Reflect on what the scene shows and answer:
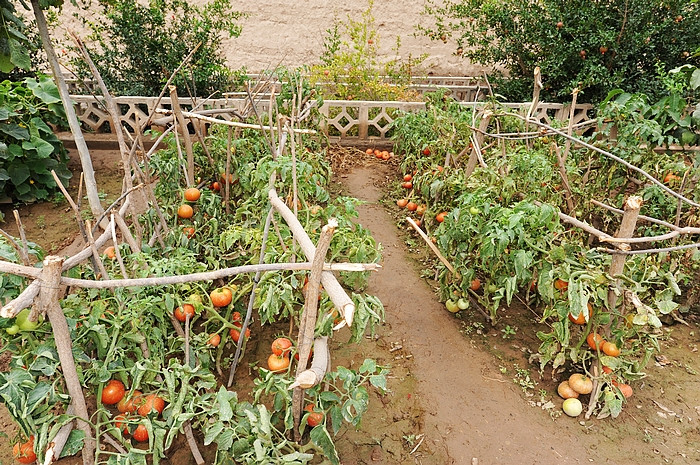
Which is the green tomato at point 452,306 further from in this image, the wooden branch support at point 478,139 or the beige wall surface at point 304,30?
the beige wall surface at point 304,30

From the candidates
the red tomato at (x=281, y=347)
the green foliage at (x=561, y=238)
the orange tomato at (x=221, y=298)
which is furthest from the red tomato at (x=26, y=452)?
the green foliage at (x=561, y=238)

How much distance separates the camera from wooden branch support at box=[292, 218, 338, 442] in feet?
4.31

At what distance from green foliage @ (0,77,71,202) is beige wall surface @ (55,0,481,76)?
125 inches

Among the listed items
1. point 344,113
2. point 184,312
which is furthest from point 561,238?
point 344,113

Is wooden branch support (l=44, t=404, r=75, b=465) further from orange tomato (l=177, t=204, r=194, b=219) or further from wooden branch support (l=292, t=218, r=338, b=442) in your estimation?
orange tomato (l=177, t=204, r=194, b=219)

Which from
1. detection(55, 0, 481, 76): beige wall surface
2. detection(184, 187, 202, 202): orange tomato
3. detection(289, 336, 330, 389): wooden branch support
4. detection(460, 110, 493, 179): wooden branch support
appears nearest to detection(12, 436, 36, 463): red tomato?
detection(289, 336, 330, 389): wooden branch support

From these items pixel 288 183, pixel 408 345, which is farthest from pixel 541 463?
pixel 288 183

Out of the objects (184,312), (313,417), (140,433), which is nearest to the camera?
(313,417)

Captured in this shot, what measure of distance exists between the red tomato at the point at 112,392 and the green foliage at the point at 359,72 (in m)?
4.46

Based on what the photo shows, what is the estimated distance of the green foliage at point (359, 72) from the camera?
18.7ft

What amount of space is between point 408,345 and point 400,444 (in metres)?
0.70

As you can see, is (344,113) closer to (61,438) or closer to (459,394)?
(459,394)

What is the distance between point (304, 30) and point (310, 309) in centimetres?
618

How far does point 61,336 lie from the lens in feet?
4.81
